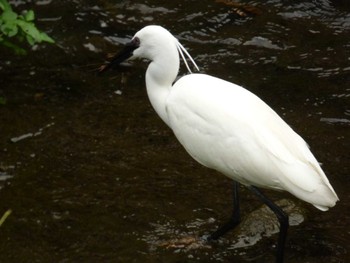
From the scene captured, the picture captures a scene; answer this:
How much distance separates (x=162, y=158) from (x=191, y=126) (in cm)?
120

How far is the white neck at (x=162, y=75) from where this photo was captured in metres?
5.32

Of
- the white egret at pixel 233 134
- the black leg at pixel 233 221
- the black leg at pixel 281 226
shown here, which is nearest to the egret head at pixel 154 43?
the white egret at pixel 233 134

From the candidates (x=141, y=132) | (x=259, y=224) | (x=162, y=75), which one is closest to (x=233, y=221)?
(x=259, y=224)

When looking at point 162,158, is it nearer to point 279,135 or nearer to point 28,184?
point 28,184

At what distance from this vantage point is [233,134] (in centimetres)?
489

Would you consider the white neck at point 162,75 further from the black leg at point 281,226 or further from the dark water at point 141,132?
the black leg at point 281,226

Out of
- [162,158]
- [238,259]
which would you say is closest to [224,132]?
[238,259]

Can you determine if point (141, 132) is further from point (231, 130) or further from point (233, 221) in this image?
point (231, 130)

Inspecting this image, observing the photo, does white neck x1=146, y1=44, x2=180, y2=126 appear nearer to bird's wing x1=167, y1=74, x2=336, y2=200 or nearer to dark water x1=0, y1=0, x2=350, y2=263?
bird's wing x1=167, y1=74, x2=336, y2=200

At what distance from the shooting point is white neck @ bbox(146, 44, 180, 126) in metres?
5.32

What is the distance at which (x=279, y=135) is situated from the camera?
16.0 feet

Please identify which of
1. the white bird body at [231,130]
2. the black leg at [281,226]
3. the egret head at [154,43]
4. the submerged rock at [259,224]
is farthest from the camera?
the submerged rock at [259,224]

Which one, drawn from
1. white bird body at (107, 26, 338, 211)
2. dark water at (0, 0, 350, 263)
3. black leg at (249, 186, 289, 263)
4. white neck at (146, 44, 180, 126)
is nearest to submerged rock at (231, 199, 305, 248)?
dark water at (0, 0, 350, 263)

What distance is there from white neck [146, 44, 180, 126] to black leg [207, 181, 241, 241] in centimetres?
63
